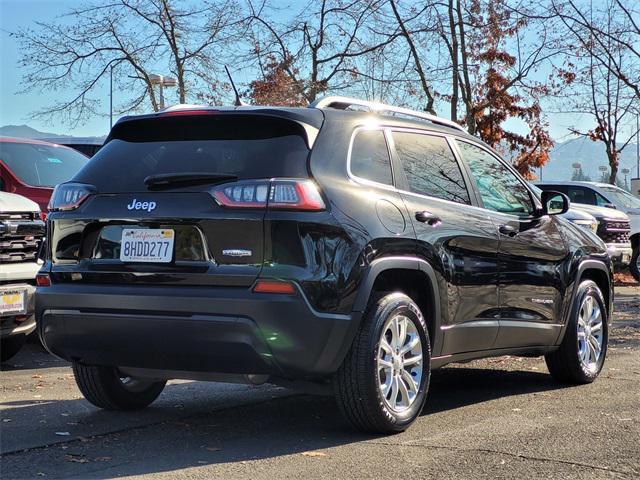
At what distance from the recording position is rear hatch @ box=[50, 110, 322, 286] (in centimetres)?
487

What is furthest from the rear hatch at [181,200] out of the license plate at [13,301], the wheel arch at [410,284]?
the license plate at [13,301]

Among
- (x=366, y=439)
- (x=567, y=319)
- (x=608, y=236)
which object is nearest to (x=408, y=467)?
(x=366, y=439)

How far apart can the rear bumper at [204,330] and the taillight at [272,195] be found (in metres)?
0.45

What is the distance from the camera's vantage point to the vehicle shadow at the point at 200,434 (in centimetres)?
464

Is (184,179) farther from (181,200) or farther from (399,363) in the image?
(399,363)

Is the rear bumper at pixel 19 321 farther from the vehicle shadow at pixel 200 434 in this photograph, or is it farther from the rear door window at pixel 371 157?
the rear door window at pixel 371 157

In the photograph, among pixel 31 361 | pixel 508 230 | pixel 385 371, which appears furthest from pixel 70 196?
pixel 31 361

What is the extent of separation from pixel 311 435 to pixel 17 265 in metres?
3.46

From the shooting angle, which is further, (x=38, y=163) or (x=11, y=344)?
(x=38, y=163)

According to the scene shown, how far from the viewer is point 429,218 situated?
221 inches

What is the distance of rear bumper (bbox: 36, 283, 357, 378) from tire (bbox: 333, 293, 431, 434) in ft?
0.48

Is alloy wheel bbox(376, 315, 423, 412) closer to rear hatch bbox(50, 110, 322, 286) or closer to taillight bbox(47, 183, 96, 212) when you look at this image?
rear hatch bbox(50, 110, 322, 286)

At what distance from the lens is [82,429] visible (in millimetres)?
5461

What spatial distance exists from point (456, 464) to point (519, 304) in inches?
83.6
